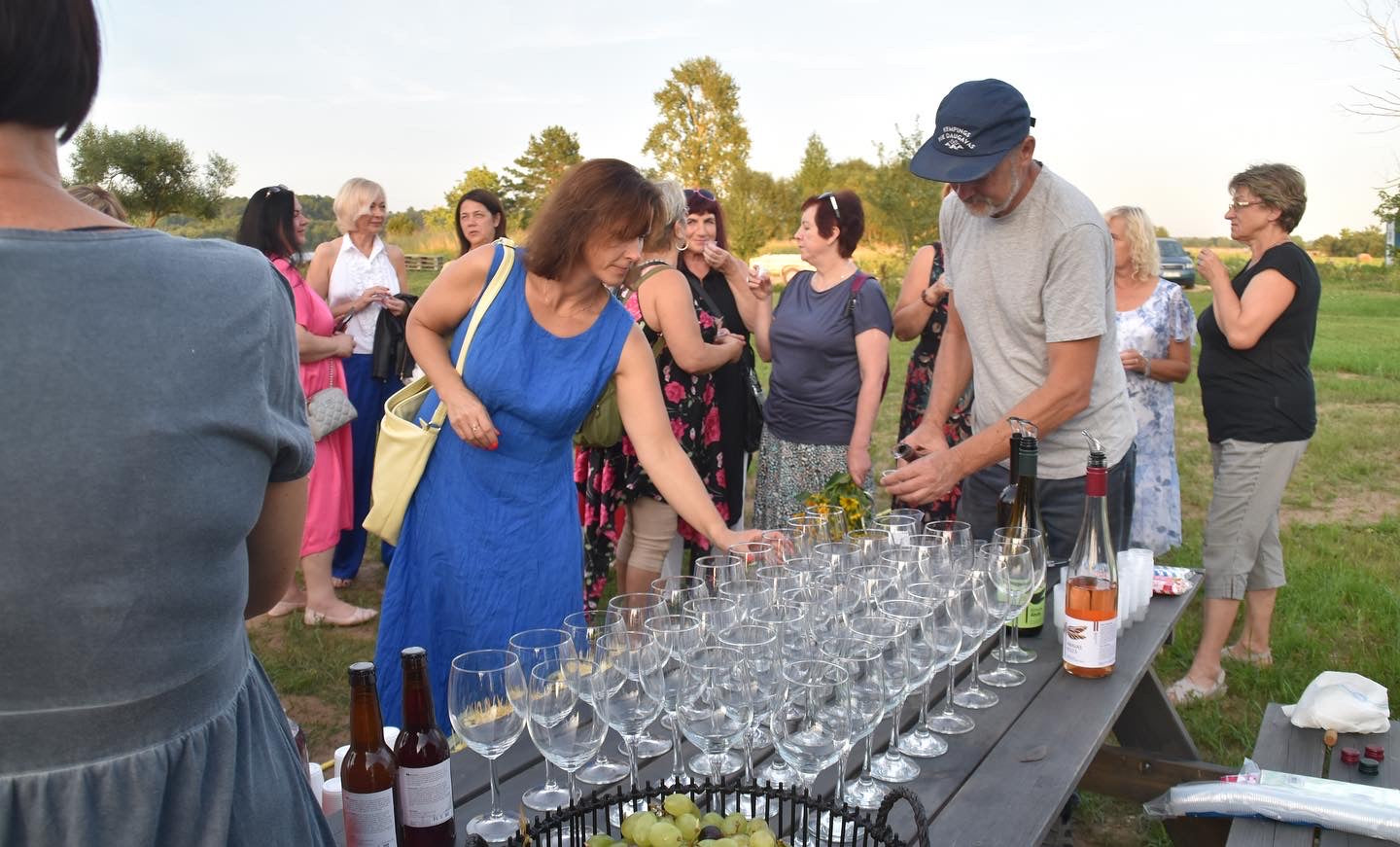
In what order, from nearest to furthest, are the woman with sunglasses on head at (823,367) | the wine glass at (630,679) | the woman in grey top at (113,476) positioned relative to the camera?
the woman in grey top at (113,476), the wine glass at (630,679), the woman with sunglasses on head at (823,367)

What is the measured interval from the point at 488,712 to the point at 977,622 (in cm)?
102

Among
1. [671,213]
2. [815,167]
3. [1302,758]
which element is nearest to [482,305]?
[671,213]

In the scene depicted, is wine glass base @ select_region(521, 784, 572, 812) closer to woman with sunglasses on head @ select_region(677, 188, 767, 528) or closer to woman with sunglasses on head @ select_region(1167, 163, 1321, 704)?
woman with sunglasses on head @ select_region(677, 188, 767, 528)

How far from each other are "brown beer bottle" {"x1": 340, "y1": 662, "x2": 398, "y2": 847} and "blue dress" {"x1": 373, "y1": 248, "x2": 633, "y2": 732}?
1438 mm

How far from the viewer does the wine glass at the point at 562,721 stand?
154cm

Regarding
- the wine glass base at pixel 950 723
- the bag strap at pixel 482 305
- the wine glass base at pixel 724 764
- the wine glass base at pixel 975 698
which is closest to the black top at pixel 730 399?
the bag strap at pixel 482 305

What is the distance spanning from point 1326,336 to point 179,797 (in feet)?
69.7

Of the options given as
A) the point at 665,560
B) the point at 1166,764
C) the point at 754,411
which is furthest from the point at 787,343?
the point at 1166,764

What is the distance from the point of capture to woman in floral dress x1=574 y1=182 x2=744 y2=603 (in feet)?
13.8

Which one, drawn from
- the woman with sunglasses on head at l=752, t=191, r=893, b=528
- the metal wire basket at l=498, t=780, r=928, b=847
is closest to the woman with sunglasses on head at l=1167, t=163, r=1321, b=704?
the woman with sunglasses on head at l=752, t=191, r=893, b=528

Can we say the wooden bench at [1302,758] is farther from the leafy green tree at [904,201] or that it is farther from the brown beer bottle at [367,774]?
the leafy green tree at [904,201]

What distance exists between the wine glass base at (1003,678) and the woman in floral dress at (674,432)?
7.15ft

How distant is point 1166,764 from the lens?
2809mm

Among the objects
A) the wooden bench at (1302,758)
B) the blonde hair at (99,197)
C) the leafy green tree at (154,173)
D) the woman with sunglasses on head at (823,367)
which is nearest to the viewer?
the wooden bench at (1302,758)
